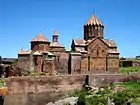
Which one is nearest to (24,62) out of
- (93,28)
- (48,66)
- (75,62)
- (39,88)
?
(48,66)

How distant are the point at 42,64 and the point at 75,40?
24.0 feet

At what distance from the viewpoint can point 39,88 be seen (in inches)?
1484

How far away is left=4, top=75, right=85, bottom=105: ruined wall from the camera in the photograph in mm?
35250

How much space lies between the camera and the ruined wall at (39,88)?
35.2 m

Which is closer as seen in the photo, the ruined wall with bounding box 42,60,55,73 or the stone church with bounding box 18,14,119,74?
the ruined wall with bounding box 42,60,55,73

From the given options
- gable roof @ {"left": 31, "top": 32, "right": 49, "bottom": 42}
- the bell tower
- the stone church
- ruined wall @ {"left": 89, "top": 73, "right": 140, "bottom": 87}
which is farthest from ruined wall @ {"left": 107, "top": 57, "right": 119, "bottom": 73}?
gable roof @ {"left": 31, "top": 32, "right": 49, "bottom": 42}

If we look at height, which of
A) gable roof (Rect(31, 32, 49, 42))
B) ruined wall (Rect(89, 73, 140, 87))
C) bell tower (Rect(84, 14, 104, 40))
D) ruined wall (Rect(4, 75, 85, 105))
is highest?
bell tower (Rect(84, 14, 104, 40))

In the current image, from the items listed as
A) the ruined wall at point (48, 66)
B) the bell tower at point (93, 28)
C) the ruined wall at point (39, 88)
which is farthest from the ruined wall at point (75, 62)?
the ruined wall at point (39, 88)

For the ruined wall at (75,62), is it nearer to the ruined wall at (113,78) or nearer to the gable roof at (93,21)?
the gable roof at (93,21)

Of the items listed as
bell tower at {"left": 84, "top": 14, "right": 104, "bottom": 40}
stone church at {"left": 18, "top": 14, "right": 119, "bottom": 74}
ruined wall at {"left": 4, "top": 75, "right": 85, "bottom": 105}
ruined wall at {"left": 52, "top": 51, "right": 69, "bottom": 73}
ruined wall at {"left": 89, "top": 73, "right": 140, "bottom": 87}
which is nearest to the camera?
ruined wall at {"left": 4, "top": 75, "right": 85, "bottom": 105}

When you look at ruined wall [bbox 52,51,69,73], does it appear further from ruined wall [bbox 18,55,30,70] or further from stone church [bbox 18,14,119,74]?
ruined wall [bbox 18,55,30,70]

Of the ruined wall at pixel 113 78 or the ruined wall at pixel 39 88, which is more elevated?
the ruined wall at pixel 113 78

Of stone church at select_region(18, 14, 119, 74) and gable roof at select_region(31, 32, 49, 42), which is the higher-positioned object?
gable roof at select_region(31, 32, 49, 42)

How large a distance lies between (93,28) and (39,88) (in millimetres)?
14628
